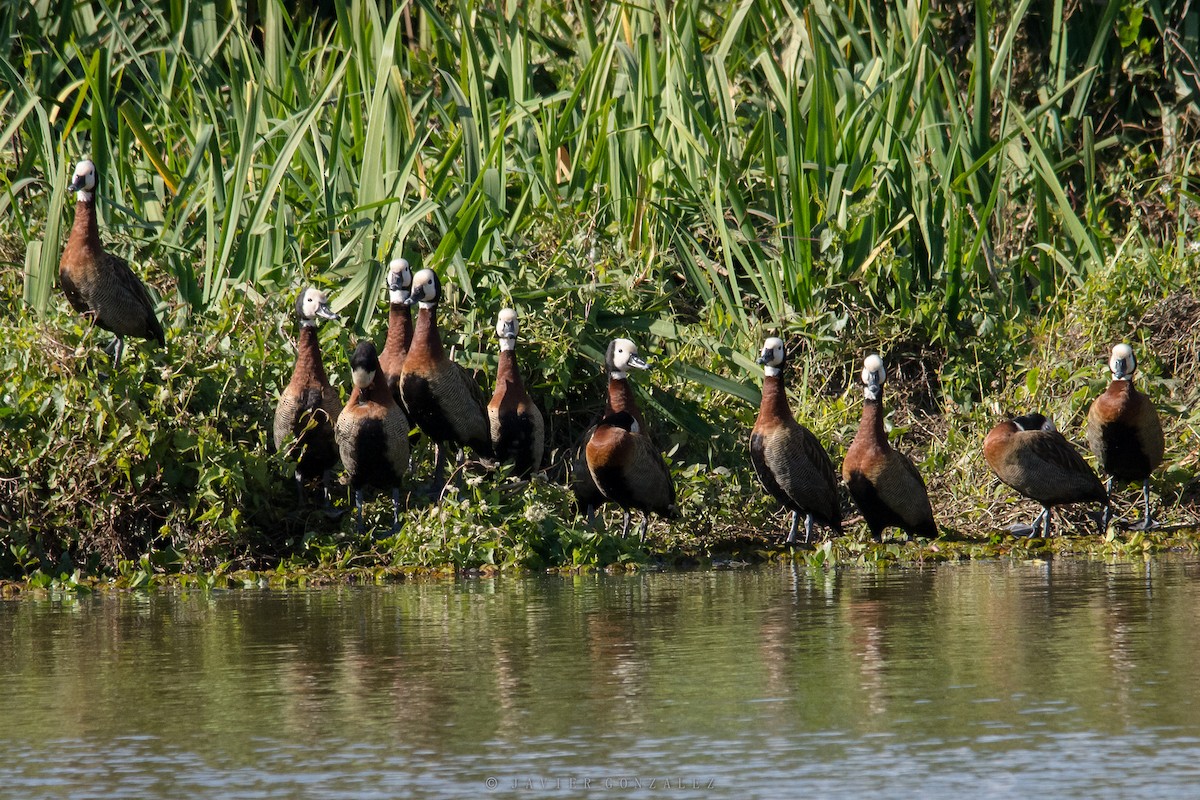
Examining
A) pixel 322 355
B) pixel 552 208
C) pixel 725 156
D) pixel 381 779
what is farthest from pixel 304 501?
pixel 381 779

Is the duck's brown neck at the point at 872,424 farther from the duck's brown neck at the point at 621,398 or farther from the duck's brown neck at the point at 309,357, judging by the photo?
the duck's brown neck at the point at 309,357

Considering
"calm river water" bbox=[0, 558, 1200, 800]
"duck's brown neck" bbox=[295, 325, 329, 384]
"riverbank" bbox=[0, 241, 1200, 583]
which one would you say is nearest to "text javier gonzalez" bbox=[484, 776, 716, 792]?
"calm river water" bbox=[0, 558, 1200, 800]

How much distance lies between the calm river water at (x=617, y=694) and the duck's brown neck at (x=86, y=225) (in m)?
2.42

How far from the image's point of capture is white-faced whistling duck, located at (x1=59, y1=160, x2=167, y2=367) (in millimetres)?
8828

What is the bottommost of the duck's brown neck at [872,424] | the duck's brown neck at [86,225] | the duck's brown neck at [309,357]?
the duck's brown neck at [872,424]

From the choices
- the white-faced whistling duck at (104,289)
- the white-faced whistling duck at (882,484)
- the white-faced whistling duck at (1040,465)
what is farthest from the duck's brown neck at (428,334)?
the white-faced whistling duck at (1040,465)

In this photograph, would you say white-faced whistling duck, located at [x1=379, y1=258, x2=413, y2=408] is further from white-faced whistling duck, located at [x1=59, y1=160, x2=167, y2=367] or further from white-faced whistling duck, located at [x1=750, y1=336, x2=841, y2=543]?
white-faced whistling duck, located at [x1=750, y1=336, x2=841, y2=543]

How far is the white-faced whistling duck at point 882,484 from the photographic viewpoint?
8.54 meters

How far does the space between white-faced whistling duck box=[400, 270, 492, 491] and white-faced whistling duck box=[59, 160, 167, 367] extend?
4.21ft

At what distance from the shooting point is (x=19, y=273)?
999 cm

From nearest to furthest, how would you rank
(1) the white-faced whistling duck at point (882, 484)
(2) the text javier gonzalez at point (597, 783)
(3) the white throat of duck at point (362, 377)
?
(2) the text javier gonzalez at point (597, 783), (3) the white throat of duck at point (362, 377), (1) the white-faced whistling duck at point (882, 484)

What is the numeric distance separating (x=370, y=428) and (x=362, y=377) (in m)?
0.23

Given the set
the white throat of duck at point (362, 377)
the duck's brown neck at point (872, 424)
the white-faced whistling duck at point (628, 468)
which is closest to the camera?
the white throat of duck at point (362, 377)

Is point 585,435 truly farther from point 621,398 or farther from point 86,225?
point 86,225
